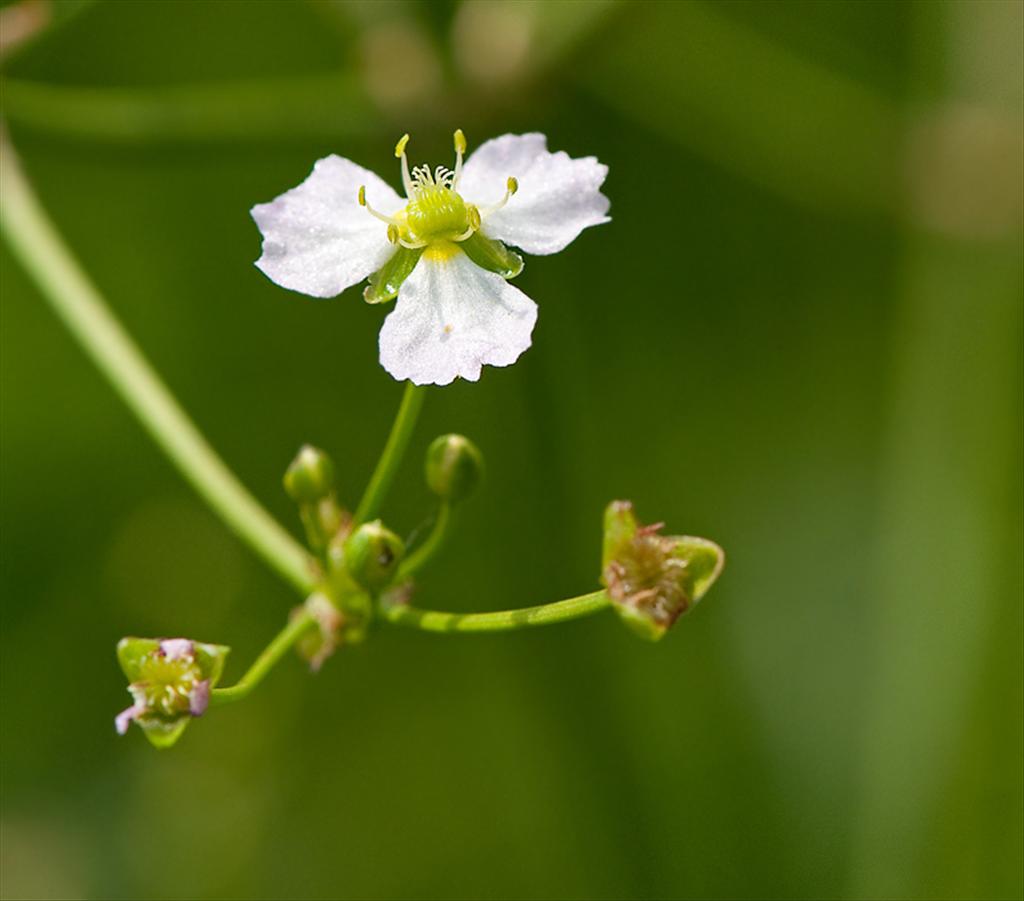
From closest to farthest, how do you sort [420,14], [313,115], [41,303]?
1. [313,115]
2. [420,14]
3. [41,303]

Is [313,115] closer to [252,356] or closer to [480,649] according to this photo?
[252,356]

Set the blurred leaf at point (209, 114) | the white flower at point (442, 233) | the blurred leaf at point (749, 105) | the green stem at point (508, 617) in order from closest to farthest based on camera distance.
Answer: the green stem at point (508, 617), the white flower at point (442, 233), the blurred leaf at point (209, 114), the blurred leaf at point (749, 105)

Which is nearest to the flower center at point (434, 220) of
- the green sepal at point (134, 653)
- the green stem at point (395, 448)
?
the green stem at point (395, 448)

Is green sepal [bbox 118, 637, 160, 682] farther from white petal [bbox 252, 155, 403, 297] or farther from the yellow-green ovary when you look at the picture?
the yellow-green ovary

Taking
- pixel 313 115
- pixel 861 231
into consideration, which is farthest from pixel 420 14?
pixel 861 231

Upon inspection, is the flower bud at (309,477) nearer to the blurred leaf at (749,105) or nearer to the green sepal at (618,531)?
the green sepal at (618,531)

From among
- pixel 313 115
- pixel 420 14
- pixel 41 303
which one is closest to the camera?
pixel 313 115
